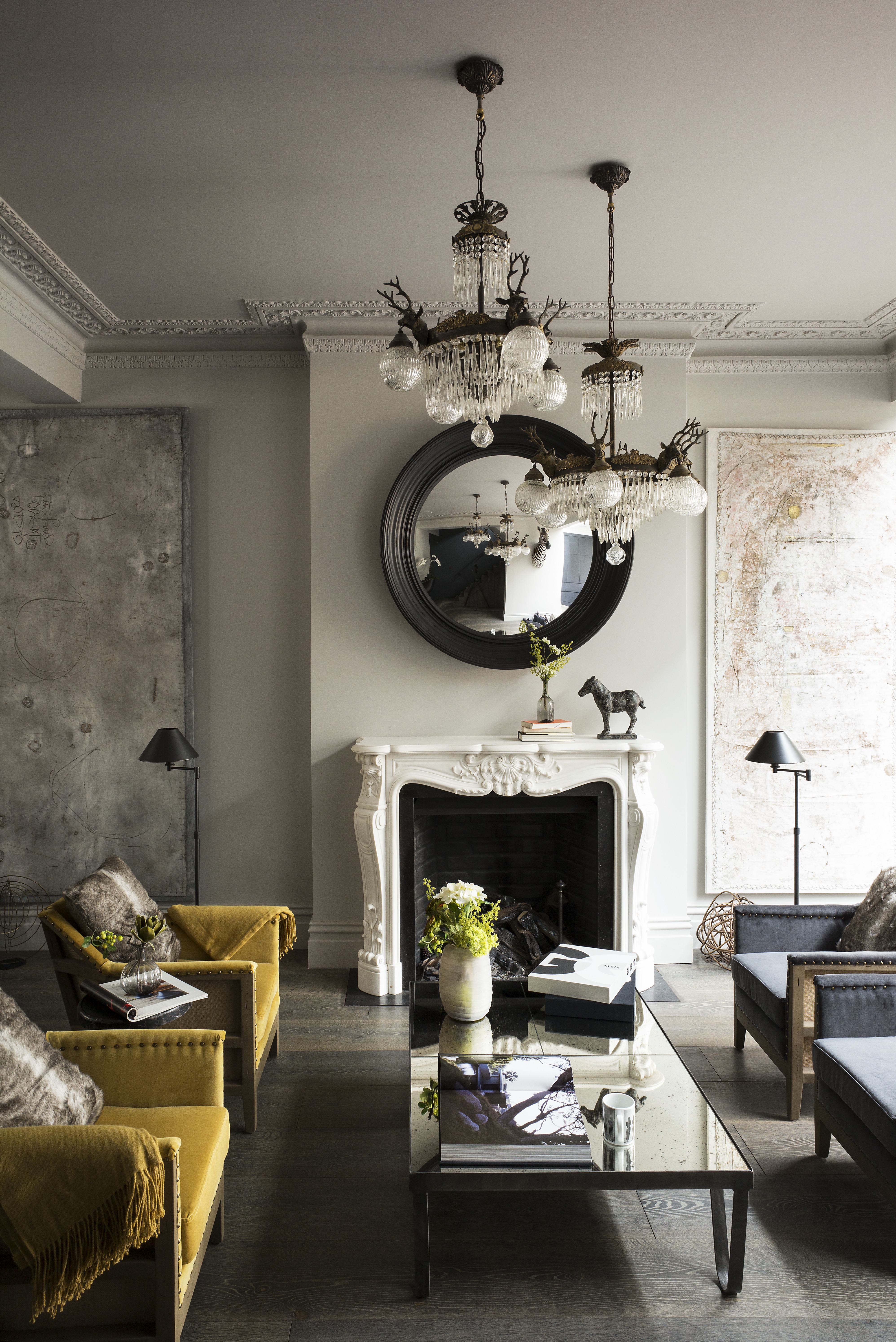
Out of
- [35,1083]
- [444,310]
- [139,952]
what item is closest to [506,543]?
[444,310]

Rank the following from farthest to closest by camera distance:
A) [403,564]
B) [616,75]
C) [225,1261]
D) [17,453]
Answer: [17,453] < [403,564] < [616,75] < [225,1261]

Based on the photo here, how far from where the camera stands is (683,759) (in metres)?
4.23

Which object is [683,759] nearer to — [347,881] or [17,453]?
[347,881]

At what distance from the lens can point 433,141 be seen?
103 inches

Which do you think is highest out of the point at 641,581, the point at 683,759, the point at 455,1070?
the point at 641,581

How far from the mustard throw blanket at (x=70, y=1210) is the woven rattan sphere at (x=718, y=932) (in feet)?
11.0

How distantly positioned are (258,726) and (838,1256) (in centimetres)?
328

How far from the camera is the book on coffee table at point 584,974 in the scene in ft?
8.81

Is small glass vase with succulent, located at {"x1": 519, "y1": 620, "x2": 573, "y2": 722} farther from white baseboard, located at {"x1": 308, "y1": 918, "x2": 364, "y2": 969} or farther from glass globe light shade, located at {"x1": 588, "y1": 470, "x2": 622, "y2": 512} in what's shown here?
glass globe light shade, located at {"x1": 588, "y1": 470, "x2": 622, "y2": 512}

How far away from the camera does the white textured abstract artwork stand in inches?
175

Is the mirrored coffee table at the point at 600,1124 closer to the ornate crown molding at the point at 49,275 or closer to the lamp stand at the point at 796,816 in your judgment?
the lamp stand at the point at 796,816

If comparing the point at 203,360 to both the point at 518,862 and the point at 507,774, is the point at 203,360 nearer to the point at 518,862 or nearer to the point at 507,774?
the point at 507,774

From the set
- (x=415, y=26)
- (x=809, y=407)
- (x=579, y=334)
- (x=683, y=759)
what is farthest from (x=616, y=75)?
(x=683, y=759)

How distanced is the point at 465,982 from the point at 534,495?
5.04 feet
